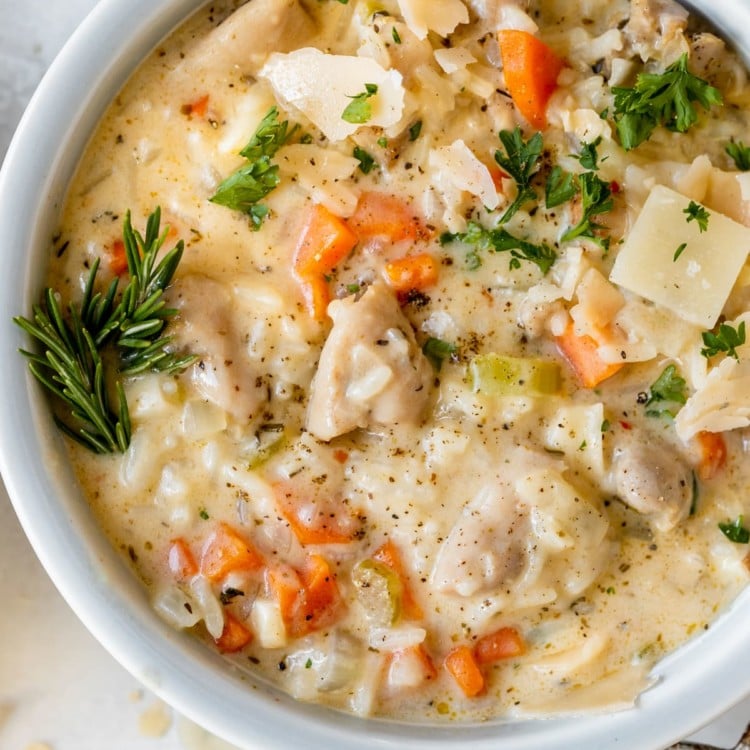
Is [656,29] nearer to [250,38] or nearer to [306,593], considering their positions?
[250,38]

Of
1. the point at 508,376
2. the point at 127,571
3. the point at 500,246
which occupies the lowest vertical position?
the point at 127,571

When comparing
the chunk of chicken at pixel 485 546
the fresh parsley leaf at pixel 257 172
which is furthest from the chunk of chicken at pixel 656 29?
the chunk of chicken at pixel 485 546

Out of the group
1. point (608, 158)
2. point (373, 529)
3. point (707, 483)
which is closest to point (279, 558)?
point (373, 529)

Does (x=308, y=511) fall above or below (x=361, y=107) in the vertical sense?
below

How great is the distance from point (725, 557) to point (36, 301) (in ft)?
6.01

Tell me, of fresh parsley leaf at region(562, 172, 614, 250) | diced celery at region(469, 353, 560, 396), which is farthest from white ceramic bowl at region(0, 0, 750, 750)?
diced celery at region(469, 353, 560, 396)

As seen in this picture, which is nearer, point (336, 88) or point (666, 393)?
point (336, 88)

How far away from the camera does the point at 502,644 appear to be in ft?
9.18

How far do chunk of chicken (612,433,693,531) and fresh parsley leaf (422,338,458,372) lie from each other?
48cm

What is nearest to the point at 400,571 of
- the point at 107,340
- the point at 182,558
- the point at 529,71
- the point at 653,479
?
the point at 182,558

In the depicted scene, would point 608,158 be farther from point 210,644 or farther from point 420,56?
point 210,644

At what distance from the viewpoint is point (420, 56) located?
2668 mm

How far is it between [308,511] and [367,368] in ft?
1.28

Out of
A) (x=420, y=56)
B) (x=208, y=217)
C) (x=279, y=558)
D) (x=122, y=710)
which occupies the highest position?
(x=420, y=56)
